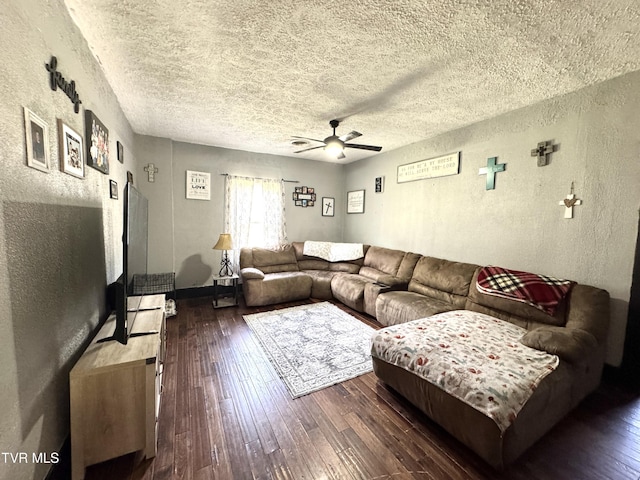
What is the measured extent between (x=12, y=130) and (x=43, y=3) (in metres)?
0.74

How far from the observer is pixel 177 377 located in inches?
83.5

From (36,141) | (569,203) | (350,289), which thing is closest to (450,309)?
(350,289)

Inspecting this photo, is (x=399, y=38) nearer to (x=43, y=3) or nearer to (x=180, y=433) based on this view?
(x=43, y=3)

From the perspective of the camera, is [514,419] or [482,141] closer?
[514,419]

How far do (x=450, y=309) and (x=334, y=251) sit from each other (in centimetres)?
231

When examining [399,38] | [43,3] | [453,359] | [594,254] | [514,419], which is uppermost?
[399,38]

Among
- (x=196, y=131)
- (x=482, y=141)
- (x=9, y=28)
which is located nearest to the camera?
(x=9, y=28)

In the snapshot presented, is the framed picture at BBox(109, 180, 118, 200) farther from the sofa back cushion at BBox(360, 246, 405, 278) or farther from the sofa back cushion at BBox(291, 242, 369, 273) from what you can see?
the sofa back cushion at BBox(360, 246, 405, 278)

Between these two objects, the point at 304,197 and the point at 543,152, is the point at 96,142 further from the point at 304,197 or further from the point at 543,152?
the point at 543,152

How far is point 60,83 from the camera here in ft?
4.21

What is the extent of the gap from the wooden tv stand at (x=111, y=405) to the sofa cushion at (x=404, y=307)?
95.7 inches

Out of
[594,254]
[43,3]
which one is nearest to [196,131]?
[43,3]

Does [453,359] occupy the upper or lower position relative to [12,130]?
lower

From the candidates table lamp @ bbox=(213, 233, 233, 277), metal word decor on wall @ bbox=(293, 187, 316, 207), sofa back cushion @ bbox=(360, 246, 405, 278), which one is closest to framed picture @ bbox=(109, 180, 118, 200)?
table lamp @ bbox=(213, 233, 233, 277)
